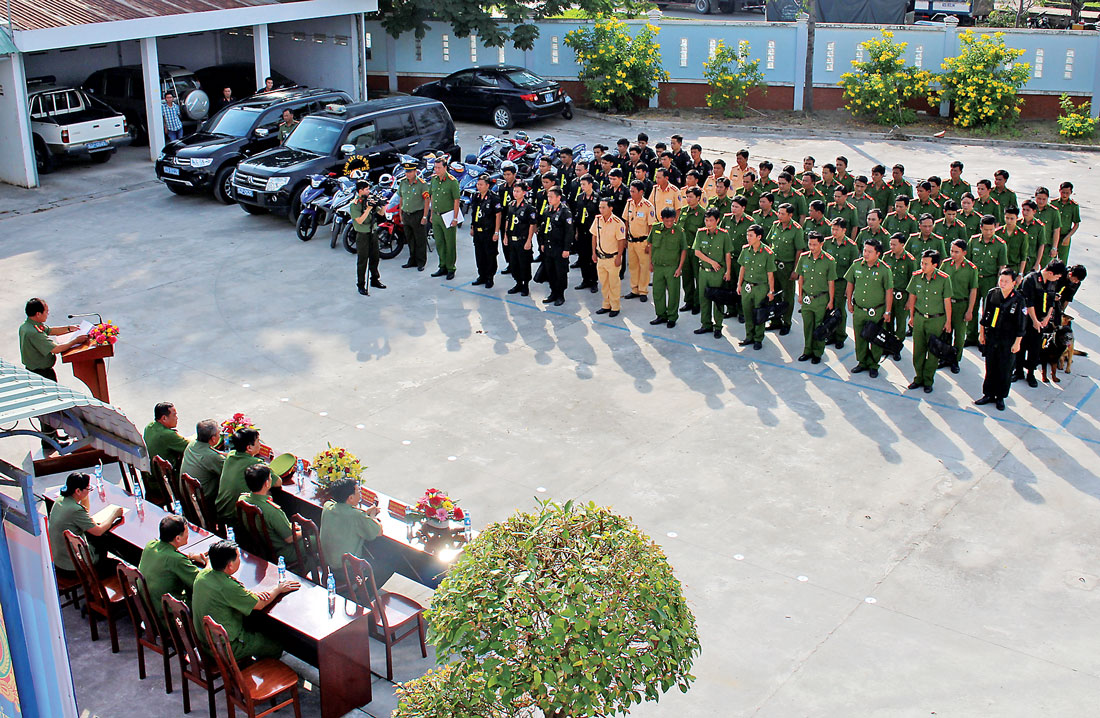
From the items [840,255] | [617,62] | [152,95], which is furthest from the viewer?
[617,62]

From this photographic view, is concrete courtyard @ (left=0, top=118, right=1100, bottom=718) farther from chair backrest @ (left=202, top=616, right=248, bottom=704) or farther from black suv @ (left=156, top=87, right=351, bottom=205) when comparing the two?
black suv @ (left=156, top=87, right=351, bottom=205)

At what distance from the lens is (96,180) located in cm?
2031

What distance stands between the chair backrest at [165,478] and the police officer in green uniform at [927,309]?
22.9 ft

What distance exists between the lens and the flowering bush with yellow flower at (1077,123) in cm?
2297

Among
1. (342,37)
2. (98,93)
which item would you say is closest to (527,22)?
(342,37)

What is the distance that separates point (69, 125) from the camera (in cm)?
2019

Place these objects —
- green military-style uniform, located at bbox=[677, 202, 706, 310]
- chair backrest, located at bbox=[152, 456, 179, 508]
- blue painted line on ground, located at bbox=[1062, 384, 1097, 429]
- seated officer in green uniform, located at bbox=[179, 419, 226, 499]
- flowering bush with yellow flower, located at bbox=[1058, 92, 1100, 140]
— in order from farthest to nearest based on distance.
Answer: flowering bush with yellow flower, located at bbox=[1058, 92, 1100, 140]
green military-style uniform, located at bbox=[677, 202, 706, 310]
blue painted line on ground, located at bbox=[1062, 384, 1097, 429]
chair backrest, located at bbox=[152, 456, 179, 508]
seated officer in green uniform, located at bbox=[179, 419, 226, 499]

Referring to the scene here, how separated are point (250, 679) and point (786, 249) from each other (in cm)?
810

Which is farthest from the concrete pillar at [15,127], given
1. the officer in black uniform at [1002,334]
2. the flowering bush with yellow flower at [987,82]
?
the flowering bush with yellow flower at [987,82]

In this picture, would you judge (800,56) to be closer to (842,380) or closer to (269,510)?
(842,380)

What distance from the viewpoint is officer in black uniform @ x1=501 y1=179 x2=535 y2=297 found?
1405cm

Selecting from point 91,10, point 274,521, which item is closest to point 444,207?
point 274,521

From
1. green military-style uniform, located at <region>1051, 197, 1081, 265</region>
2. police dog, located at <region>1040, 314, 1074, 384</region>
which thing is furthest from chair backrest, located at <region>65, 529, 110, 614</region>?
green military-style uniform, located at <region>1051, 197, 1081, 265</region>

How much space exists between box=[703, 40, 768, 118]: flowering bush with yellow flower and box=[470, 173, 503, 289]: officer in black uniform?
12.6 meters
